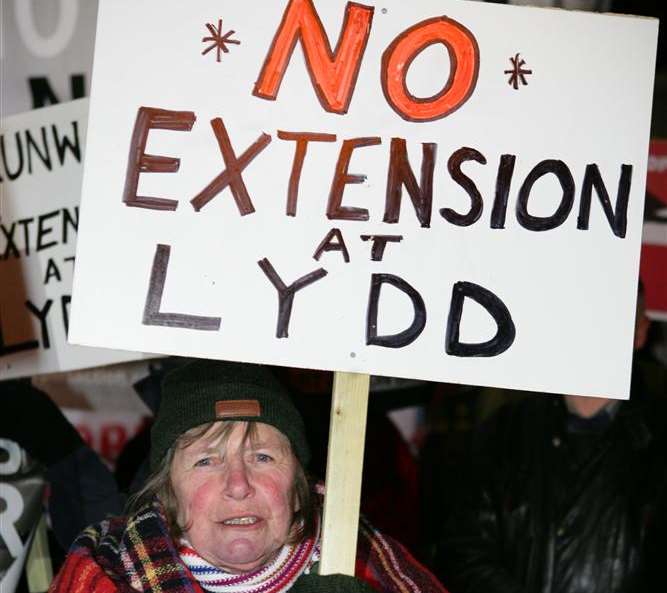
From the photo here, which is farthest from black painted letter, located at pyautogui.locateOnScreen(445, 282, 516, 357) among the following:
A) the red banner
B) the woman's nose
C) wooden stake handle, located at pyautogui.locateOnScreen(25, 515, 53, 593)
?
the red banner

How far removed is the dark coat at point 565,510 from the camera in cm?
290

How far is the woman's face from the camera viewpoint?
1.94 metres

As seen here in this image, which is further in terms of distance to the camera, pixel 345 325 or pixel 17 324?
pixel 17 324

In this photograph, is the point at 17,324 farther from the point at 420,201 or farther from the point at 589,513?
the point at 589,513

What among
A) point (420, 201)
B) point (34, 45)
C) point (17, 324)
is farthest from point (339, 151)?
point (34, 45)

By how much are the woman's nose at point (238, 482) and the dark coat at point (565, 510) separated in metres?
1.08

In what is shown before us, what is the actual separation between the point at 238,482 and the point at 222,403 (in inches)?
5.5

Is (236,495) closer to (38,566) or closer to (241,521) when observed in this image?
(241,521)

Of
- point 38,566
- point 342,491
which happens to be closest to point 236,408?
point 342,491

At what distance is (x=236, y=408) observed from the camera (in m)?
1.99

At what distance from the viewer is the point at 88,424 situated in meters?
3.71

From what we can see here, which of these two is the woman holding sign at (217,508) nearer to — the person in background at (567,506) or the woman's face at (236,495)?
the woman's face at (236,495)

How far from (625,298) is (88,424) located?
7.31 ft

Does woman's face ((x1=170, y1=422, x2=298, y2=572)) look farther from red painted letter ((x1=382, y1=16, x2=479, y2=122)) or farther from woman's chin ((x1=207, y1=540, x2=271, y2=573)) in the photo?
red painted letter ((x1=382, y1=16, x2=479, y2=122))
